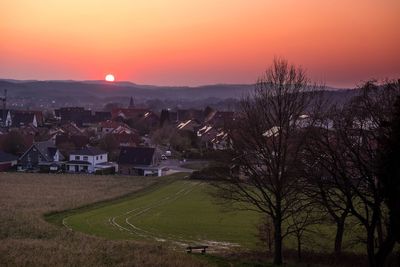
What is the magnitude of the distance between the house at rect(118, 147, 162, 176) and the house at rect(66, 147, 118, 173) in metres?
1.88

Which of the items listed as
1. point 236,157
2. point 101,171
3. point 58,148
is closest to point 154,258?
point 236,157

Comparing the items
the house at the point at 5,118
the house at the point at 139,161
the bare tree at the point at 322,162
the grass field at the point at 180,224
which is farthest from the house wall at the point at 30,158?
the house at the point at 5,118

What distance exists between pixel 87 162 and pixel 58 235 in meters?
51.0

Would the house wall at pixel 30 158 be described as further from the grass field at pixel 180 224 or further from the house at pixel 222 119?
the grass field at pixel 180 224

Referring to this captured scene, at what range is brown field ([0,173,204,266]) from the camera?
21.1 meters

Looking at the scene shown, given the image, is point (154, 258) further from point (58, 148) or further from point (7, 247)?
point (58, 148)

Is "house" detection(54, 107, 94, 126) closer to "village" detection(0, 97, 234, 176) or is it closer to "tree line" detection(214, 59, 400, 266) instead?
"village" detection(0, 97, 234, 176)

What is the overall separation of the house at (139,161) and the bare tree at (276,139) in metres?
55.2

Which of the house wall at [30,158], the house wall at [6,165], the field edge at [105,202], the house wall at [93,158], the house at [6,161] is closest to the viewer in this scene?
the field edge at [105,202]

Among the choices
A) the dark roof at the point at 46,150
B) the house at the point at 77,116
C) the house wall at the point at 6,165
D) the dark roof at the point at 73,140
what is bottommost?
the house wall at the point at 6,165

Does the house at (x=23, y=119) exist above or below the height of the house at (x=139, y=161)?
above

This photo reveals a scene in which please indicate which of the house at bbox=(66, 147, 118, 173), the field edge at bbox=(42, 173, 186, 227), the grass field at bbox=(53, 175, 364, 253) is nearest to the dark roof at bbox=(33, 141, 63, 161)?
the house at bbox=(66, 147, 118, 173)

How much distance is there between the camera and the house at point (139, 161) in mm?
79175

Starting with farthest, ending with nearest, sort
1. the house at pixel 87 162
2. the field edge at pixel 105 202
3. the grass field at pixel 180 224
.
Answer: the house at pixel 87 162 → the field edge at pixel 105 202 → the grass field at pixel 180 224
